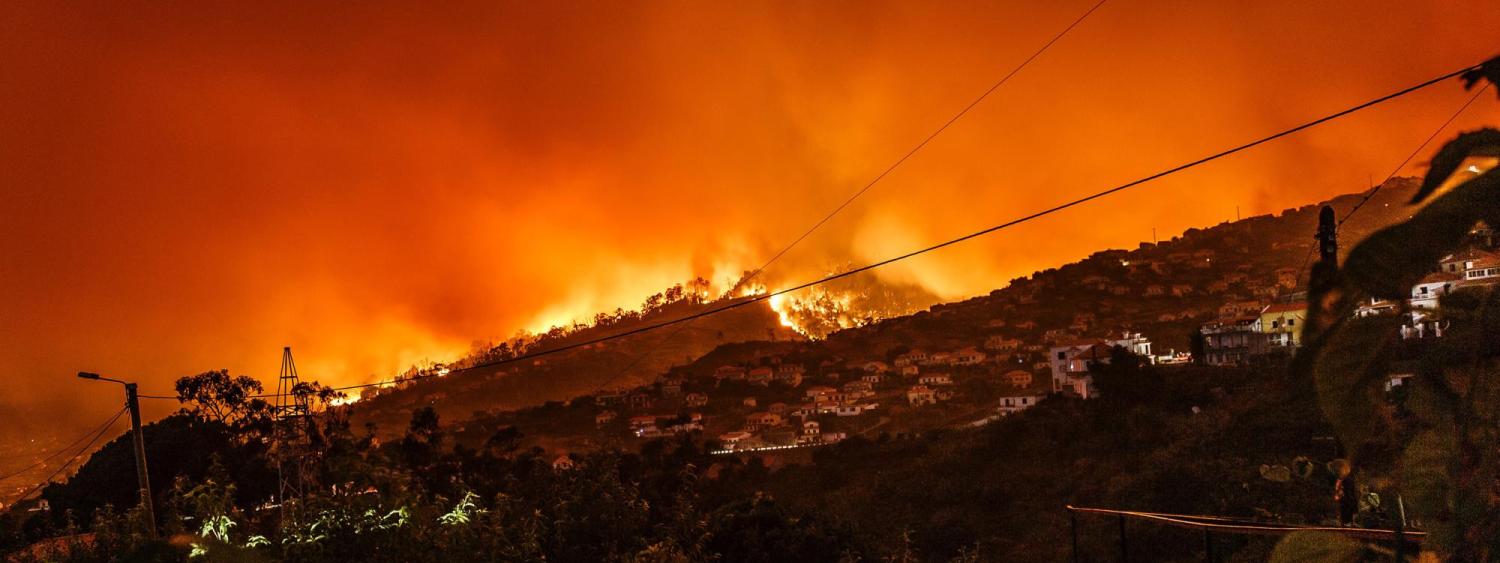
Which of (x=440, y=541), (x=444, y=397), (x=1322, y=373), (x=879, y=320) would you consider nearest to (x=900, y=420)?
(x=444, y=397)

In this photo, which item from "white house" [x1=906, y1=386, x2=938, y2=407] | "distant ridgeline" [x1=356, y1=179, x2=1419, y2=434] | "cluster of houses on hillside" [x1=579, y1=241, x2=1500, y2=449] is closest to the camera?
"cluster of houses on hillside" [x1=579, y1=241, x2=1500, y2=449]

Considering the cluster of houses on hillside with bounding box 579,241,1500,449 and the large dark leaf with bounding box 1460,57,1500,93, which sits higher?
the large dark leaf with bounding box 1460,57,1500,93

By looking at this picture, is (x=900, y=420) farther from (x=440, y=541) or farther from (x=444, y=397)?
(x=440, y=541)

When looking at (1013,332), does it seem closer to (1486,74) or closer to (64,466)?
(64,466)

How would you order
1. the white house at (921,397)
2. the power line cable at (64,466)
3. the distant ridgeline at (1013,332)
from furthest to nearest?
the distant ridgeline at (1013,332), the white house at (921,397), the power line cable at (64,466)

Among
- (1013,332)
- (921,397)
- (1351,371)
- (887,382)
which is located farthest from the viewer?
(1013,332)

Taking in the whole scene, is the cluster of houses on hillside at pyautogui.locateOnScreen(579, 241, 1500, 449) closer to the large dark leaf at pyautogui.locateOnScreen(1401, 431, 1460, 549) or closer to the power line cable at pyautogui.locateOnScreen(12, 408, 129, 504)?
the power line cable at pyautogui.locateOnScreen(12, 408, 129, 504)

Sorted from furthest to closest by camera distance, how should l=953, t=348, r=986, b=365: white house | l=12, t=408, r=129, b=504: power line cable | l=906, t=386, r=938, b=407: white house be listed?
l=953, t=348, r=986, b=365: white house
l=906, t=386, r=938, b=407: white house
l=12, t=408, r=129, b=504: power line cable

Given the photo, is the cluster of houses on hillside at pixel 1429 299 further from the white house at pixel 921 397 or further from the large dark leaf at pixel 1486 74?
the white house at pixel 921 397

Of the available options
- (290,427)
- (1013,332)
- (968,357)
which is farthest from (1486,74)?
(1013,332)

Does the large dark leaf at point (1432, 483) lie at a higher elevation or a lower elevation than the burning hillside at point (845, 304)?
lower

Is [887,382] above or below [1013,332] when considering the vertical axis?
below

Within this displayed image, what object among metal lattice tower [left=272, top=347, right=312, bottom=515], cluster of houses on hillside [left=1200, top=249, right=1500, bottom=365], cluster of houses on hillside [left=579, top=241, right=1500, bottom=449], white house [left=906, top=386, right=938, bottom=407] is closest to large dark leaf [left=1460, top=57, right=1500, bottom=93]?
cluster of houses on hillside [left=1200, top=249, right=1500, bottom=365]

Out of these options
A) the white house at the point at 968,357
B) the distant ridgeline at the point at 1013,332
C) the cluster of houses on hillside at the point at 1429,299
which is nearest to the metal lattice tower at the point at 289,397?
the cluster of houses on hillside at the point at 1429,299
